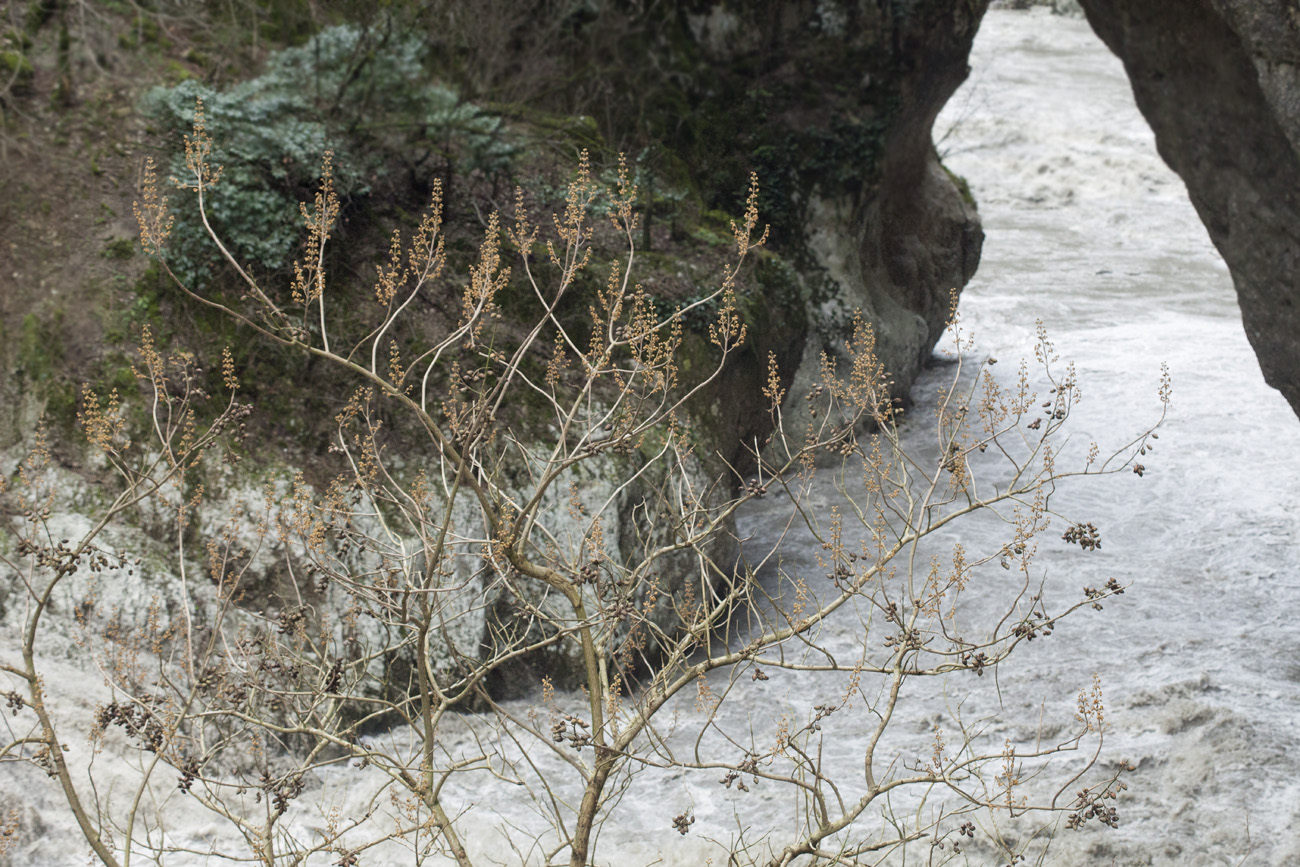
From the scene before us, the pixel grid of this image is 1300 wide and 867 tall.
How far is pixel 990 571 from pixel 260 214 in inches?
312

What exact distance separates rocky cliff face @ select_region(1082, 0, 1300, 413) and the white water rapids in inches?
99.7

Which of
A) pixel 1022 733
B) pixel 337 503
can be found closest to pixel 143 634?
pixel 337 503

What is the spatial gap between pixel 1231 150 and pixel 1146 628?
447 cm

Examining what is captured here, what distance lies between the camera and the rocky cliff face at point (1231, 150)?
30.2 ft

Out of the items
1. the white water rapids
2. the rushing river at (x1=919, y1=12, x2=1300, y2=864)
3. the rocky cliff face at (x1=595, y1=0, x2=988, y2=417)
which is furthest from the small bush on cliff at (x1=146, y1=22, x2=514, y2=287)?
the rushing river at (x1=919, y1=12, x2=1300, y2=864)

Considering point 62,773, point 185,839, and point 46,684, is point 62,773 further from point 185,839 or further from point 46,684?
point 46,684

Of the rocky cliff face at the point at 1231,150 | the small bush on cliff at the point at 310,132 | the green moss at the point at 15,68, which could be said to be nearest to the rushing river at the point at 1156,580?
the rocky cliff face at the point at 1231,150

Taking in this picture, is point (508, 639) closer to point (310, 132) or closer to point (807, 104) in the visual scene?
point (310, 132)

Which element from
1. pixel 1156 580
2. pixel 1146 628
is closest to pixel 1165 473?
pixel 1156 580

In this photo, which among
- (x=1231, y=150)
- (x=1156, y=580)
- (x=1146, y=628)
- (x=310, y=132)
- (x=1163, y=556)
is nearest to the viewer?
(x=1231, y=150)

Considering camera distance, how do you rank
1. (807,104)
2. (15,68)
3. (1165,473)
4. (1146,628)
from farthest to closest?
(1165,473) < (807,104) < (1146,628) < (15,68)

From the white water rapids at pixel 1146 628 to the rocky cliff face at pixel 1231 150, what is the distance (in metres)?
2.53

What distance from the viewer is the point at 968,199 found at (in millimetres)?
18547

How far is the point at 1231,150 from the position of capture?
965cm
